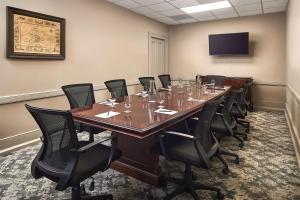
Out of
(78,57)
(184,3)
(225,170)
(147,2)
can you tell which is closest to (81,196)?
(225,170)

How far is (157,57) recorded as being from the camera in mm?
7094

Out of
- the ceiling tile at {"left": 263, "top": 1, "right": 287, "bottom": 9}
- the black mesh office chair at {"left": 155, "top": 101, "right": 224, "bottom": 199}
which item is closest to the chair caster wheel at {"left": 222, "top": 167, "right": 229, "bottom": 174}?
the black mesh office chair at {"left": 155, "top": 101, "right": 224, "bottom": 199}

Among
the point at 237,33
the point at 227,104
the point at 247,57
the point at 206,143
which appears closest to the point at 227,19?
the point at 237,33

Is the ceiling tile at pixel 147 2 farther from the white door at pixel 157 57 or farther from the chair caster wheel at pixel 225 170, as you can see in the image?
the chair caster wheel at pixel 225 170

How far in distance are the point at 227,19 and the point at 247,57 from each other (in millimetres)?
1236

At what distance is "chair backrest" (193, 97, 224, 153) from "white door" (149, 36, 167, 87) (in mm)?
4906

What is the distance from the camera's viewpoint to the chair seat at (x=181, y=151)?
1851 mm

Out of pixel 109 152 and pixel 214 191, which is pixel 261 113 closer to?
pixel 214 191

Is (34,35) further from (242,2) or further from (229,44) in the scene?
(229,44)

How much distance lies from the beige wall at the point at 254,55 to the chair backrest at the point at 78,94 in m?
4.67

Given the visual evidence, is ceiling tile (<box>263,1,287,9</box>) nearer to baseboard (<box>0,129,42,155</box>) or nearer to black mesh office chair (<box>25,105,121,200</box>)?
black mesh office chair (<box>25,105,121,200</box>)

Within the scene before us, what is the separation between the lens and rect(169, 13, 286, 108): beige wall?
19.4ft

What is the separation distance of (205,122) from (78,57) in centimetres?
323

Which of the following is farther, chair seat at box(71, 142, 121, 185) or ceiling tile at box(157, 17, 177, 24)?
ceiling tile at box(157, 17, 177, 24)
